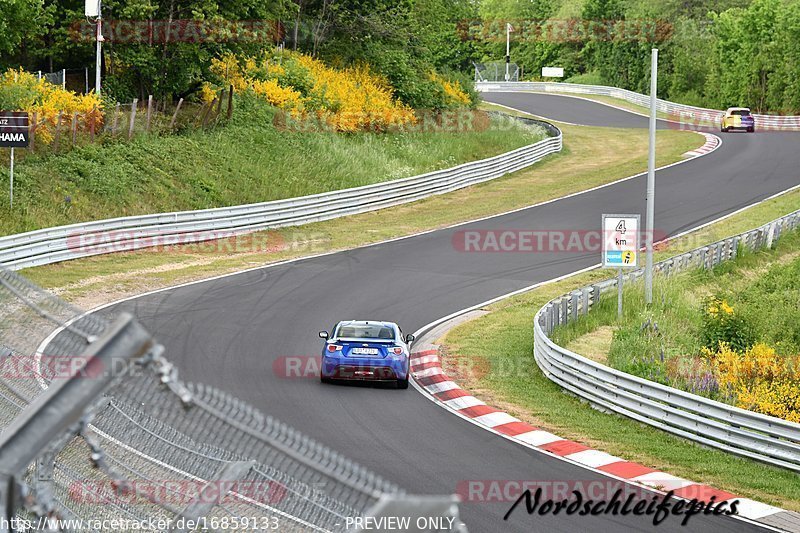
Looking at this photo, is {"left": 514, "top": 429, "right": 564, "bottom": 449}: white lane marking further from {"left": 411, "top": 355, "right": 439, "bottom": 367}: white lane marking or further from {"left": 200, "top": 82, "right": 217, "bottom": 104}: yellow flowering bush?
Result: {"left": 200, "top": 82, "right": 217, "bottom": 104}: yellow flowering bush

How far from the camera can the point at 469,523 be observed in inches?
463

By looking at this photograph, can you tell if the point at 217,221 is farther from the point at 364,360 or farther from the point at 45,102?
the point at 364,360

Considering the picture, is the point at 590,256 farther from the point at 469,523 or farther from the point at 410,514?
the point at 410,514

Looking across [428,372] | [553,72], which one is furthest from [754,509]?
[553,72]

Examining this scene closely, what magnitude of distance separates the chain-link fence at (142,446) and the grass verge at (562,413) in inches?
360

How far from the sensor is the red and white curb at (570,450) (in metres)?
13.3

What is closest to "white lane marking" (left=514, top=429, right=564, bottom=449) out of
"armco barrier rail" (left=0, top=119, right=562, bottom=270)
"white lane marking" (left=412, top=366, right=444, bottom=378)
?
"white lane marking" (left=412, top=366, right=444, bottom=378)

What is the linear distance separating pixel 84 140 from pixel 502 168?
20.1 meters

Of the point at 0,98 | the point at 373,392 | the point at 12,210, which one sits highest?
the point at 0,98

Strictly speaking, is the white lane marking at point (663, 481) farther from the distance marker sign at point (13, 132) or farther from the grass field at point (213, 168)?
the distance marker sign at point (13, 132)

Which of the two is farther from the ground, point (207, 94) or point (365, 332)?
point (207, 94)

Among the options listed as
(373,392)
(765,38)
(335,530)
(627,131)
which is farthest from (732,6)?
(335,530)

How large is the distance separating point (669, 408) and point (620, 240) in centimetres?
671

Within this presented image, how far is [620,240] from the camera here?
22.8 m
